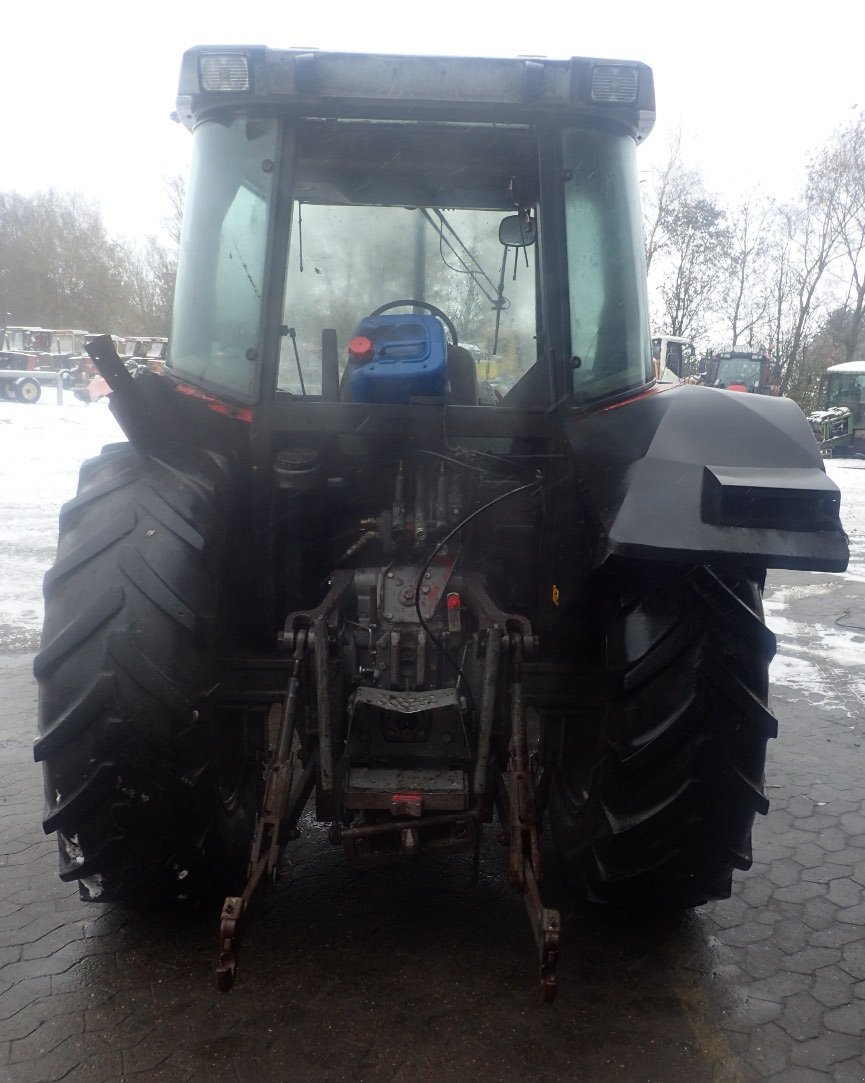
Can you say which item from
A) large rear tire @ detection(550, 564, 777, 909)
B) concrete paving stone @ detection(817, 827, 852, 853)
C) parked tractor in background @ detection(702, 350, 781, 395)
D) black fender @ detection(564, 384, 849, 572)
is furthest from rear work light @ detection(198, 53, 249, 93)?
parked tractor in background @ detection(702, 350, 781, 395)

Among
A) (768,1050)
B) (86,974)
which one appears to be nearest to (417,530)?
(86,974)

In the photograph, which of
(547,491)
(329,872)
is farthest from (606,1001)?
(547,491)

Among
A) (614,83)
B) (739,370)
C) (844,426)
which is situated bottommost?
(614,83)

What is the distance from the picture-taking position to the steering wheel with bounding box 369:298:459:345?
3.15 metres

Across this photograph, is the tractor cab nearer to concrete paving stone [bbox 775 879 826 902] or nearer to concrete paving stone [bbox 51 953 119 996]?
concrete paving stone [bbox 51 953 119 996]

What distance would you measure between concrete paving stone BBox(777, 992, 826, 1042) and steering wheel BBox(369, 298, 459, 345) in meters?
2.33

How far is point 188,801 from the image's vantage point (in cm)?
230

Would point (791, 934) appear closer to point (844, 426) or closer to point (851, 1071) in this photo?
point (851, 1071)

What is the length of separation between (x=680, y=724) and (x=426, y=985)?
1.05m

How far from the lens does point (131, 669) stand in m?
2.15

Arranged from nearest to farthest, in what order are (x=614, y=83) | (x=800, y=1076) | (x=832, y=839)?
1. (x=800, y=1076)
2. (x=614, y=83)
3. (x=832, y=839)

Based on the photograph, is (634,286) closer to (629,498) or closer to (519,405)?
(519,405)

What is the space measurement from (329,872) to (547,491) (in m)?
1.53

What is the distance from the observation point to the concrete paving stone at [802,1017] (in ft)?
7.86
